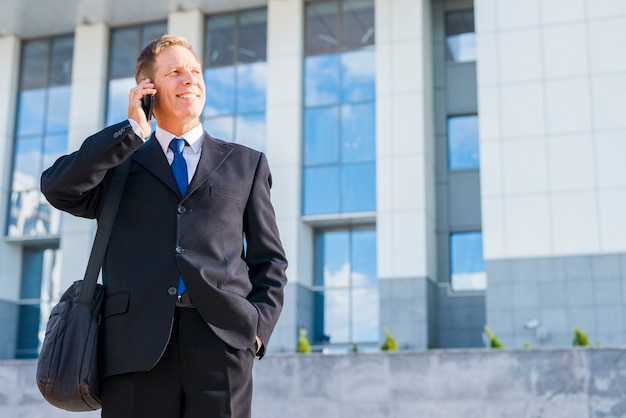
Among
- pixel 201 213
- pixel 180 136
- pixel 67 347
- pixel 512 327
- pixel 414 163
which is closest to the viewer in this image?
pixel 67 347

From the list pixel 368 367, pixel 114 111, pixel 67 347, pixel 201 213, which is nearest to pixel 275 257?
pixel 201 213

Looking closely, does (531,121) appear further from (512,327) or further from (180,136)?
(180,136)

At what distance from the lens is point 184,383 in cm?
265

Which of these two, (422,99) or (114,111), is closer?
(422,99)

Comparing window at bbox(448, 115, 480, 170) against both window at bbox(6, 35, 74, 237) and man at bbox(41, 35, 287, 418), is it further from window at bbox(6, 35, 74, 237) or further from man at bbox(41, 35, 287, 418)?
man at bbox(41, 35, 287, 418)

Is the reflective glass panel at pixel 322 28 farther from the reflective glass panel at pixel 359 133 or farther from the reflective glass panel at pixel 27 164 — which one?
the reflective glass panel at pixel 27 164

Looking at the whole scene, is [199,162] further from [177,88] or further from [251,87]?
[251,87]

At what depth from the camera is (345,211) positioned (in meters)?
22.5

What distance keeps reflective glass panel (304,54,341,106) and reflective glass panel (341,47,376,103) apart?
8.3 inches

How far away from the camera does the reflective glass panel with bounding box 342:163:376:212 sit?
2241 cm

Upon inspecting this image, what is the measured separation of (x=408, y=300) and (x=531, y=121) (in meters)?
5.19

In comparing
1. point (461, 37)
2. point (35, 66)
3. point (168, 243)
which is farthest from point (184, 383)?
point (35, 66)

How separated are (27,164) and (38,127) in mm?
1151

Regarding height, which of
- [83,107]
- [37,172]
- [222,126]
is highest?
[83,107]
